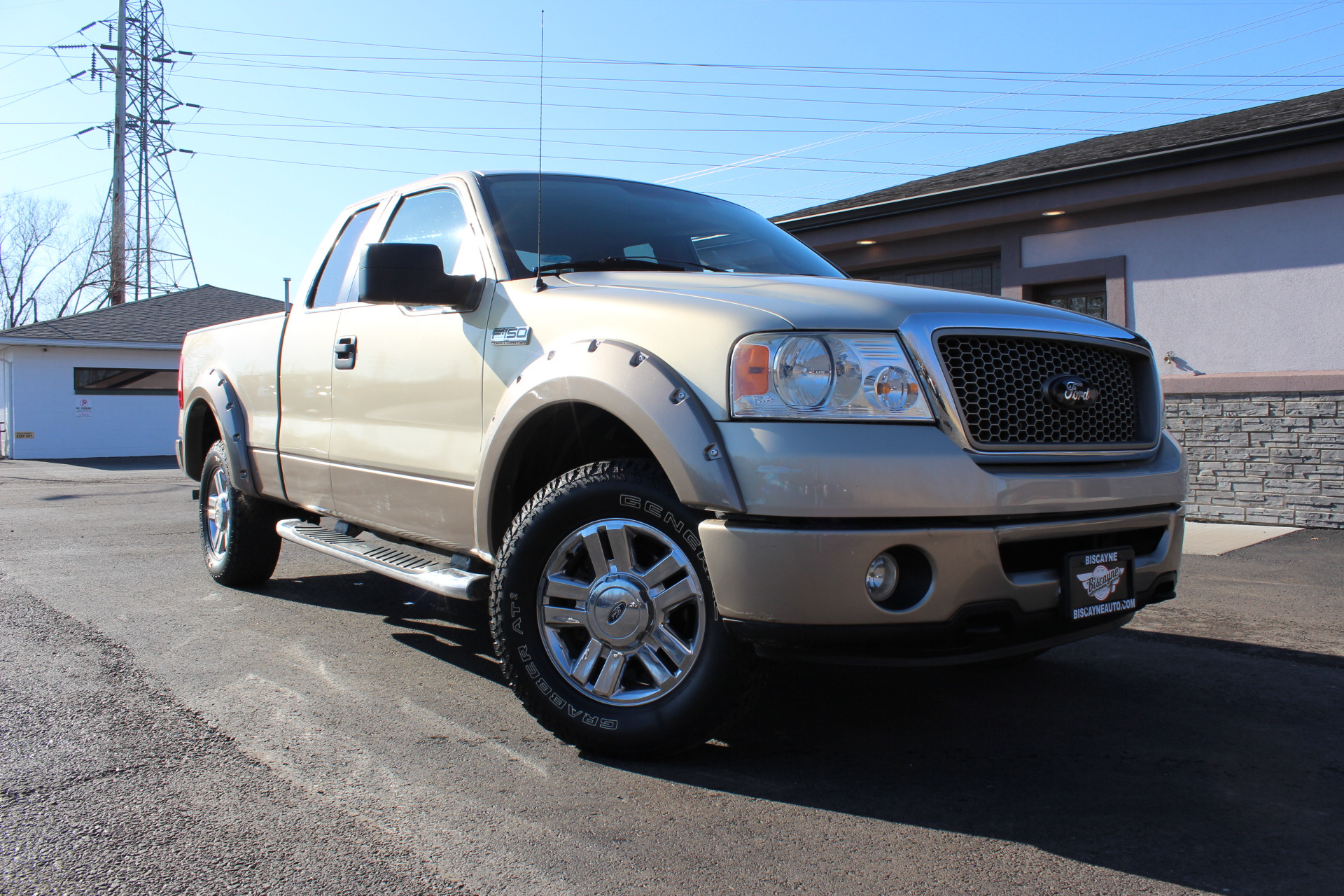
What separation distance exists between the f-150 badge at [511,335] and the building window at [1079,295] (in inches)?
354

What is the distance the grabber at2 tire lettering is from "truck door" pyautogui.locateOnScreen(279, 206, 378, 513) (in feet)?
6.05

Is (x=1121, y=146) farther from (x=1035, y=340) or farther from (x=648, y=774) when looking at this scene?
(x=648, y=774)

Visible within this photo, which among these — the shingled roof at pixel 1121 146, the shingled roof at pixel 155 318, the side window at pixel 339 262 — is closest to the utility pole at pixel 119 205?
the shingled roof at pixel 155 318

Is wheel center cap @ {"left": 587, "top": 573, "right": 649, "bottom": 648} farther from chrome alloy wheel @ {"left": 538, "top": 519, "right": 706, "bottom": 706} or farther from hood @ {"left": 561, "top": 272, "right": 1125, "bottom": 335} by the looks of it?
hood @ {"left": 561, "top": 272, "right": 1125, "bottom": 335}

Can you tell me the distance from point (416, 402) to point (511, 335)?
694 millimetres

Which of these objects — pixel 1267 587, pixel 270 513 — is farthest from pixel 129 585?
pixel 1267 587

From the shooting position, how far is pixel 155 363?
27.7 m

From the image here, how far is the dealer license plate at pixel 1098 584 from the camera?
9.36 ft

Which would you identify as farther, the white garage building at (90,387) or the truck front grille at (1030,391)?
the white garage building at (90,387)

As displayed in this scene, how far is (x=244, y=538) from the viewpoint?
5.79 m

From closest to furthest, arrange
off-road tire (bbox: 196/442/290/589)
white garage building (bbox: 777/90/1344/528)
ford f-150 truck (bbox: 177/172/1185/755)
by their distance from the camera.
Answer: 1. ford f-150 truck (bbox: 177/172/1185/755)
2. off-road tire (bbox: 196/442/290/589)
3. white garage building (bbox: 777/90/1344/528)

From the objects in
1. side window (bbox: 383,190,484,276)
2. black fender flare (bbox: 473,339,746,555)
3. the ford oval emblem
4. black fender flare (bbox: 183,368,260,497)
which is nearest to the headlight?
black fender flare (bbox: 473,339,746,555)

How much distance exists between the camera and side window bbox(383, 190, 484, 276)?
406 centimetres

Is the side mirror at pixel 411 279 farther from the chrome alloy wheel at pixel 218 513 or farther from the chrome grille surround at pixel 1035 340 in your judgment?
the chrome alloy wheel at pixel 218 513
